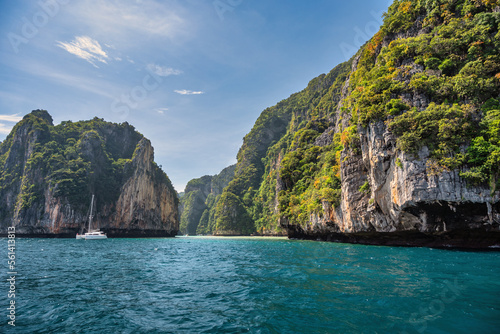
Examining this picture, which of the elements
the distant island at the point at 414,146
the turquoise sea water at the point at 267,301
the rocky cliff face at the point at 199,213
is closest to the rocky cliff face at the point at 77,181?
the distant island at the point at 414,146

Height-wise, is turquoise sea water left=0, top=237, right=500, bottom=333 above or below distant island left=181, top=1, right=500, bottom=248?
below

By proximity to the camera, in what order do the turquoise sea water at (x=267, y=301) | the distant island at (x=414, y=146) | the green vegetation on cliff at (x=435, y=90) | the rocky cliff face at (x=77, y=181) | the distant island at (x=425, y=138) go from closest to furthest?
1. the turquoise sea water at (x=267, y=301)
2. the distant island at (x=425, y=138)
3. the distant island at (x=414, y=146)
4. the green vegetation on cliff at (x=435, y=90)
5. the rocky cliff face at (x=77, y=181)

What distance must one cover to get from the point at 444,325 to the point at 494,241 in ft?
74.3

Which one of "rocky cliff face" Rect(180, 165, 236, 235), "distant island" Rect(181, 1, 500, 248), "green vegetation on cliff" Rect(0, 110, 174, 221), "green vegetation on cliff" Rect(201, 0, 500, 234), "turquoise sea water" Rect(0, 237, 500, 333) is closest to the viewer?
"turquoise sea water" Rect(0, 237, 500, 333)

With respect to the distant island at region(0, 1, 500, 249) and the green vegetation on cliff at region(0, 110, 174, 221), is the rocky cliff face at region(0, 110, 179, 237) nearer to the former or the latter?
the green vegetation on cliff at region(0, 110, 174, 221)

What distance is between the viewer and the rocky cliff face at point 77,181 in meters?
71.2

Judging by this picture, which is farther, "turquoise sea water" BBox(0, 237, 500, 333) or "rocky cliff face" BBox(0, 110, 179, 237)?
"rocky cliff face" BBox(0, 110, 179, 237)

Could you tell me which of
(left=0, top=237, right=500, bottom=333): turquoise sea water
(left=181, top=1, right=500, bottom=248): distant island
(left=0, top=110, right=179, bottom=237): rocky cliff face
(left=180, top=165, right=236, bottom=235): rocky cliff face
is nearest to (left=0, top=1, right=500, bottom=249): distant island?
(left=181, top=1, right=500, bottom=248): distant island

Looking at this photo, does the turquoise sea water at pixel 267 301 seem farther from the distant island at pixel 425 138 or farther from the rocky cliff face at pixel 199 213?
the rocky cliff face at pixel 199 213

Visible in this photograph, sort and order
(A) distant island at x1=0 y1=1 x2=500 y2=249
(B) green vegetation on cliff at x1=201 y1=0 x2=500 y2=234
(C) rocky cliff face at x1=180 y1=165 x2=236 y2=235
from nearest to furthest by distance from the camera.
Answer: (A) distant island at x1=0 y1=1 x2=500 y2=249 < (B) green vegetation on cliff at x1=201 y1=0 x2=500 y2=234 < (C) rocky cliff face at x1=180 y1=165 x2=236 y2=235

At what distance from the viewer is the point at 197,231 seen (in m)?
176

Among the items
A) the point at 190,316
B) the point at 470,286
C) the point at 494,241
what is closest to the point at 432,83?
the point at 494,241

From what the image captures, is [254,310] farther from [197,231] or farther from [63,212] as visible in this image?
[197,231]

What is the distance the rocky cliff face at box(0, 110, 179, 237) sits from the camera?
71188mm
